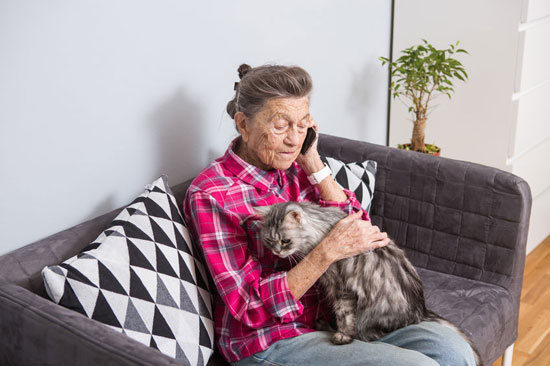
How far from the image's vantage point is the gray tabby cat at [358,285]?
5.73 feet

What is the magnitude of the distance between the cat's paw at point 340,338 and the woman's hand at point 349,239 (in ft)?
0.73

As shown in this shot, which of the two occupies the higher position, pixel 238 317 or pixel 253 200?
pixel 253 200

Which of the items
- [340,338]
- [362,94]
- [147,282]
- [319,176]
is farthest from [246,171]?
[362,94]

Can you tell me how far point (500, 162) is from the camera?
3.06 meters

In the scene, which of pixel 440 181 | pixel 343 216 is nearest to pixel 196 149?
pixel 343 216

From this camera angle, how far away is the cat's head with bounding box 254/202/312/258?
1.69 metres

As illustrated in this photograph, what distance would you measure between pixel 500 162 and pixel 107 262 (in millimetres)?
2228

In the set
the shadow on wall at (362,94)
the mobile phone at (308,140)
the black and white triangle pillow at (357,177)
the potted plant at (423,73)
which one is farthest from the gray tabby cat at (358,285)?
the shadow on wall at (362,94)

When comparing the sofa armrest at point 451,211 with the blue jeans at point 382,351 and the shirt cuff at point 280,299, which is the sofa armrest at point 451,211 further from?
the shirt cuff at point 280,299

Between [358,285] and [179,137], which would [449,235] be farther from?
[179,137]

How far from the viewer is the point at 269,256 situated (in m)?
1.85

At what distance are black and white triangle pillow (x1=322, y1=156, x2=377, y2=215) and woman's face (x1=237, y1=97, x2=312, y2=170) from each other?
1.27 ft

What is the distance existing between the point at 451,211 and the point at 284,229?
903 millimetres

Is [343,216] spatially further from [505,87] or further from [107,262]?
[505,87]
